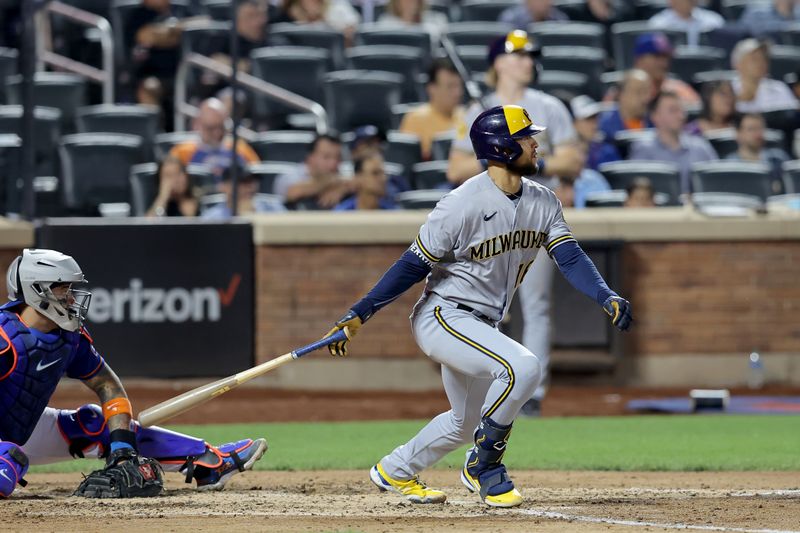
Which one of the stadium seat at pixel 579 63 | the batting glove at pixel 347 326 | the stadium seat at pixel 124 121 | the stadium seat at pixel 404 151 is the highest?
the stadium seat at pixel 579 63

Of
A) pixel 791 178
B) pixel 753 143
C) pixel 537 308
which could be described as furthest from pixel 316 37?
pixel 537 308

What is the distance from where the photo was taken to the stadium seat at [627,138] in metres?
13.5

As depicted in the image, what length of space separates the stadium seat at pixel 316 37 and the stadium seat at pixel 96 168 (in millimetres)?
2856

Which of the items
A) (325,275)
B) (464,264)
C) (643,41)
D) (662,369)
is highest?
(643,41)

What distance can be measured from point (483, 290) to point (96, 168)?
6877mm

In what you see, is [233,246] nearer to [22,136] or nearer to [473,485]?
[22,136]

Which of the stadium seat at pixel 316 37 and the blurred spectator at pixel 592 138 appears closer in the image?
the blurred spectator at pixel 592 138

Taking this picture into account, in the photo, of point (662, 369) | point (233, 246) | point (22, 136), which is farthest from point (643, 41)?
point (22, 136)

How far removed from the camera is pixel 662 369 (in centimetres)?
1245

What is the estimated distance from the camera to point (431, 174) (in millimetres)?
12961

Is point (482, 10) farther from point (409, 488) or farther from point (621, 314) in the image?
point (621, 314)

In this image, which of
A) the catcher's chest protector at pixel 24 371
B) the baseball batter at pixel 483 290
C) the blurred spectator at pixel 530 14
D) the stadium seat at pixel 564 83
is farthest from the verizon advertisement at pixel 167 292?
the baseball batter at pixel 483 290

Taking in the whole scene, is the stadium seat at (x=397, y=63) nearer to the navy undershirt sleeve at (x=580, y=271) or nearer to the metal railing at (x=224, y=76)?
the metal railing at (x=224, y=76)

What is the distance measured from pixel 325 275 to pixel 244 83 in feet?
7.66
